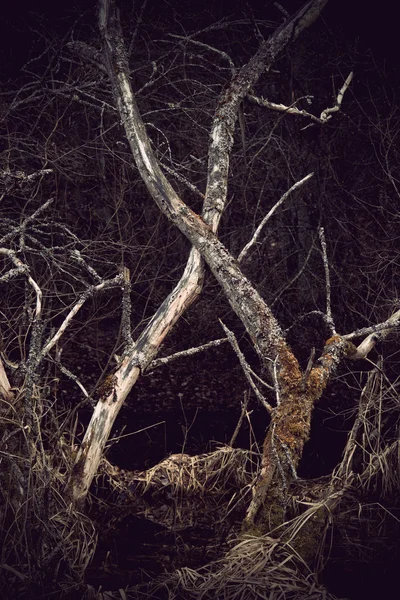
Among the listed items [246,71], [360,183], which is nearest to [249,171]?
[360,183]

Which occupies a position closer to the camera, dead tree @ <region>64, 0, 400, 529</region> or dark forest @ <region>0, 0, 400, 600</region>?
dark forest @ <region>0, 0, 400, 600</region>

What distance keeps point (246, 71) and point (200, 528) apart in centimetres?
335

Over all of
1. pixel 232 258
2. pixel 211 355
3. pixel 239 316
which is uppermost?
pixel 232 258

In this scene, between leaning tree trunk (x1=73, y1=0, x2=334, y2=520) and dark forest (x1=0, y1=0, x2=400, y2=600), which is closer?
dark forest (x1=0, y1=0, x2=400, y2=600)

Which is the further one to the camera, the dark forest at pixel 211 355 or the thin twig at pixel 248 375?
the thin twig at pixel 248 375

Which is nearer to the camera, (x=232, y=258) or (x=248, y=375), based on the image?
(x=248, y=375)

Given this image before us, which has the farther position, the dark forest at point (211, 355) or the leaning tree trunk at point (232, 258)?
the leaning tree trunk at point (232, 258)

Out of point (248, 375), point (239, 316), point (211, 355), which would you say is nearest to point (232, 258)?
point (239, 316)

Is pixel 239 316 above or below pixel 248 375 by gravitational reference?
above

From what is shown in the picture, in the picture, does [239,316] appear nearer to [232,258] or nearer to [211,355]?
[232,258]

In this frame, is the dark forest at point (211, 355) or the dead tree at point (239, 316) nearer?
the dark forest at point (211, 355)

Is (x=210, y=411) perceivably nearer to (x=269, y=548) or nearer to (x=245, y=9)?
(x=269, y=548)

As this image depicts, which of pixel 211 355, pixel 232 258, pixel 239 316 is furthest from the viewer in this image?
pixel 211 355

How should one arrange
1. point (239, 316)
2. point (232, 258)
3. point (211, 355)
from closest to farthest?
point (239, 316) < point (232, 258) < point (211, 355)
